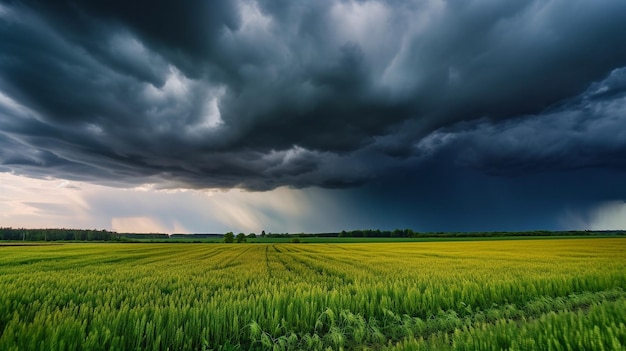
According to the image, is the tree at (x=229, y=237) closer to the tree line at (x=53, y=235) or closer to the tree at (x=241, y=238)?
the tree at (x=241, y=238)

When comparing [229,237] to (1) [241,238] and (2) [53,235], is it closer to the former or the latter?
(1) [241,238]

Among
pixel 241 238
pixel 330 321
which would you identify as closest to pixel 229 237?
pixel 241 238

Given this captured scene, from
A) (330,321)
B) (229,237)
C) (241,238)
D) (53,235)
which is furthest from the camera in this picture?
(53,235)

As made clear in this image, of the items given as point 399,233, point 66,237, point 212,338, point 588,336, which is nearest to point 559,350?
point 588,336

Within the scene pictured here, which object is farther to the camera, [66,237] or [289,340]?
[66,237]

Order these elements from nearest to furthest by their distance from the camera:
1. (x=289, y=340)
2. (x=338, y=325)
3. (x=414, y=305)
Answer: (x=289, y=340) < (x=338, y=325) < (x=414, y=305)

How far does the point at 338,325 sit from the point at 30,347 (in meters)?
4.57

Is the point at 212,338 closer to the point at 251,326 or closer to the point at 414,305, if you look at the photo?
the point at 251,326

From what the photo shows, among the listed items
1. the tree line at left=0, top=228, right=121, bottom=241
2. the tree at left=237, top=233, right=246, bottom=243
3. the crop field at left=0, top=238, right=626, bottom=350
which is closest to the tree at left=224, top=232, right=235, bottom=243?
the tree at left=237, top=233, right=246, bottom=243

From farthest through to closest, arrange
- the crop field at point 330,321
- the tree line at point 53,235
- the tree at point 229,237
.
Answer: the tree line at point 53,235, the tree at point 229,237, the crop field at point 330,321

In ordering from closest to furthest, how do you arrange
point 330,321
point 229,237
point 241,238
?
point 330,321 → point 229,237 → point 241,238

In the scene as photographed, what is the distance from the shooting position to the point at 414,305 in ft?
22.0

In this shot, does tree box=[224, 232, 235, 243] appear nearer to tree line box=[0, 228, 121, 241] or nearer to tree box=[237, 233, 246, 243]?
tree box=[237, 233, 246, 243]

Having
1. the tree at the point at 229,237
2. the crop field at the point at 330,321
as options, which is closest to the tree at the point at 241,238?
the tree at the point at 229,237
